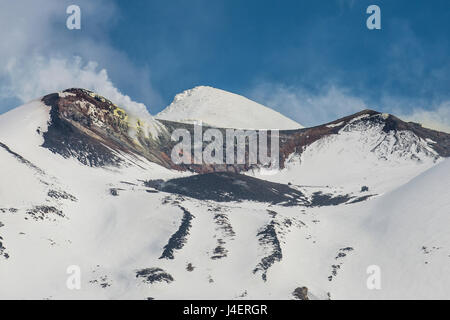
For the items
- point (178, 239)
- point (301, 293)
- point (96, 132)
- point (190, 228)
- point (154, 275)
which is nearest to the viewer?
point (301, 293)

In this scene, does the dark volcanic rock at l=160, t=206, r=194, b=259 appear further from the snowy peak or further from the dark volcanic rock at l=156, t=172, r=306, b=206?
the snowy peak

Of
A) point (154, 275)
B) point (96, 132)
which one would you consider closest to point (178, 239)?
point (154, 275)

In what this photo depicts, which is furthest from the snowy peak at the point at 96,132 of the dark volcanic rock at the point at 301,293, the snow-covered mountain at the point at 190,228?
the dark volcanic rock at the point at 301,293

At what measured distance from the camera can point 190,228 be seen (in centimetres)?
9588

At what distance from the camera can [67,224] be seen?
9619 cm

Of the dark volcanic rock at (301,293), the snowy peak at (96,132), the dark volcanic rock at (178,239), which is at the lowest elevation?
the dark volcanic rock at (301,293)

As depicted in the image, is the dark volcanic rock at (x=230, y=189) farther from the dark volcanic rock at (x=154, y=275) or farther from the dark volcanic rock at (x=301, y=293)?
the dark volcanic rock at (x=301, y=293)

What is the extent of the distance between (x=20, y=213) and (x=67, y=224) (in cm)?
736

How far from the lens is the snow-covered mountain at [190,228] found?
255ft

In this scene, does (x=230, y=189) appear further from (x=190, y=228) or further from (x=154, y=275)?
(x=154, y=275)

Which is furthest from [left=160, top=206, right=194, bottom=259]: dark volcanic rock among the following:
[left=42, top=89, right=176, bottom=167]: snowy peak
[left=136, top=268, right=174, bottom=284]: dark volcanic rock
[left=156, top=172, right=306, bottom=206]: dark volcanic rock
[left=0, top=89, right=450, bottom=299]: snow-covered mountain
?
[left=42, top=89, right=176, bottom=167]: snowy peak
